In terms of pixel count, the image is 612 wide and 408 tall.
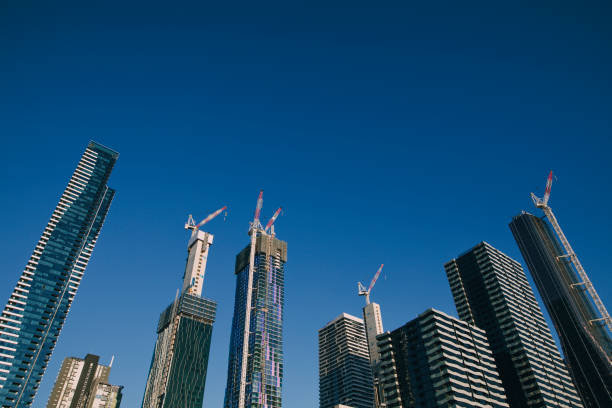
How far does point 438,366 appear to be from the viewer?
156 metres

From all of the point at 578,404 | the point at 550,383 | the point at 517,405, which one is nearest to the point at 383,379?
the point at 517,405

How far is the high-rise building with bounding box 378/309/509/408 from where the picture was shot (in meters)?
152

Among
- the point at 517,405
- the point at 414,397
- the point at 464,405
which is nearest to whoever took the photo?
the point at 464,405

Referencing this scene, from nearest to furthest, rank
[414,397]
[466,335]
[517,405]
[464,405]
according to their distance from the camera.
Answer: [464,405] < [414,397] < [466,335] < [517,405]

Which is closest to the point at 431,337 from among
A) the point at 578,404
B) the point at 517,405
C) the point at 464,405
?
the point at 464,405

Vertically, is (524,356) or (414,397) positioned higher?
(524,356)

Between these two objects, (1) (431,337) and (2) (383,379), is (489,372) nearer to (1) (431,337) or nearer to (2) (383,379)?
(1) (431,337)

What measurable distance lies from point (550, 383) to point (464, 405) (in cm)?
7500

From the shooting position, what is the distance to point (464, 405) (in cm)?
14662

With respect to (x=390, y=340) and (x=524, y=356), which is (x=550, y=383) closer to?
(x=524, y=356)

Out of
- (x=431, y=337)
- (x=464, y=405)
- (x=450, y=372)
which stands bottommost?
(x=464, y=405)

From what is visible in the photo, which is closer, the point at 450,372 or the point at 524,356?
the point at 450,372

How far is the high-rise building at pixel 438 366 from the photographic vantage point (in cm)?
15225

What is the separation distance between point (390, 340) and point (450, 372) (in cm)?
3376
